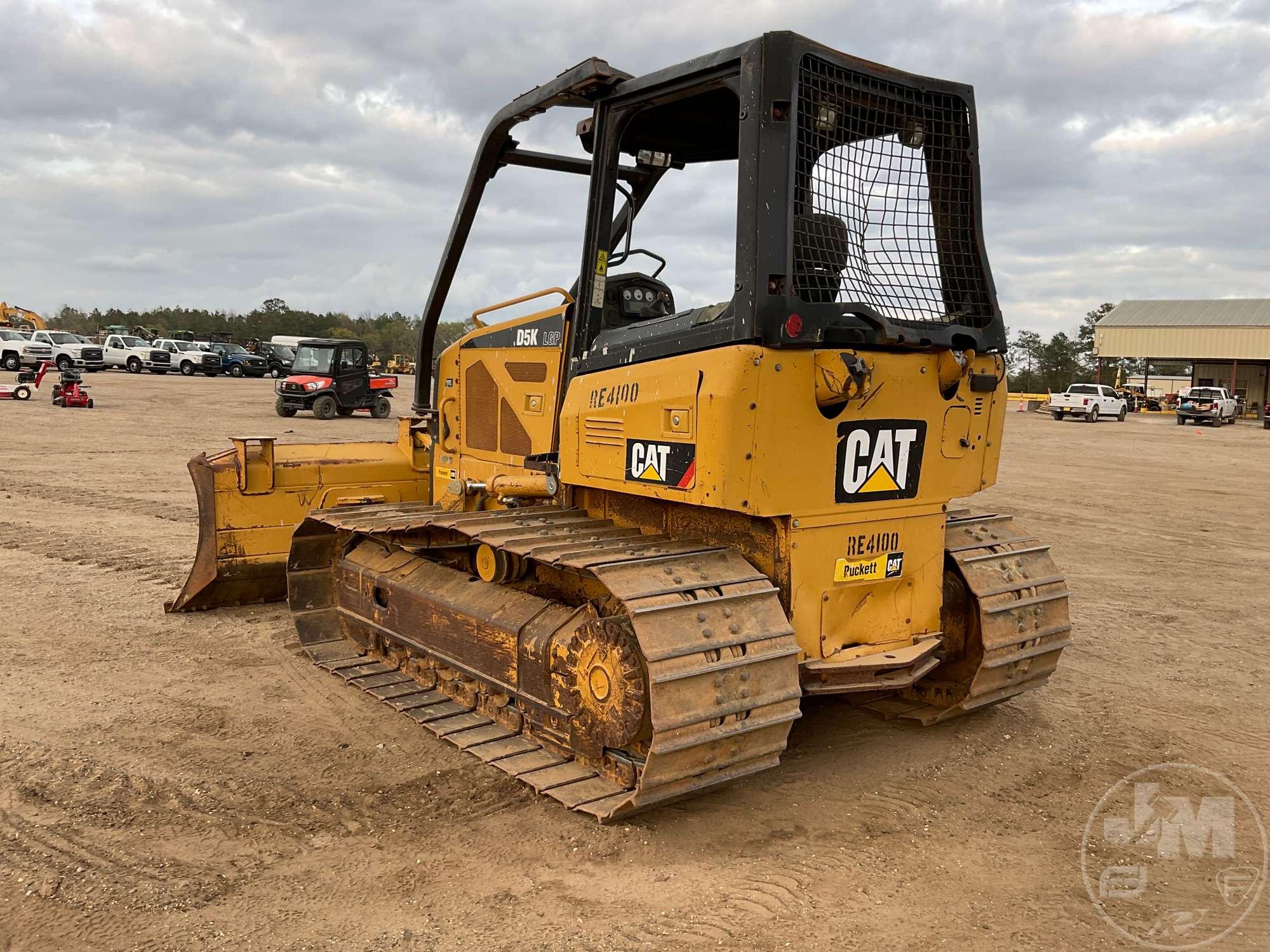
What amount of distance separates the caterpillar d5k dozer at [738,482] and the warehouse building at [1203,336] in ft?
175

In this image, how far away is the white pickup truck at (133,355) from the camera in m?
46.2

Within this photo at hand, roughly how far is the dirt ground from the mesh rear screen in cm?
228

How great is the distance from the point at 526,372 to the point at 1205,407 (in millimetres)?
41467

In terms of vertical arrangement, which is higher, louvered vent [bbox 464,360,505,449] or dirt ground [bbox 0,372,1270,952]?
louvered vent [bbox 464,360,505,449]

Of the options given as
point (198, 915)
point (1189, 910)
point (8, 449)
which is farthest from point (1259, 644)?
point (8, 449)

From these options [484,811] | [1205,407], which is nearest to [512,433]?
[484,811]

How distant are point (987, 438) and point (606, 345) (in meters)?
1.99

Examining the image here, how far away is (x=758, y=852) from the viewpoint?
4125 millimetres

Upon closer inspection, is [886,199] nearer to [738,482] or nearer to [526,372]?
[738,482]

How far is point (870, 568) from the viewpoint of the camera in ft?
15.5

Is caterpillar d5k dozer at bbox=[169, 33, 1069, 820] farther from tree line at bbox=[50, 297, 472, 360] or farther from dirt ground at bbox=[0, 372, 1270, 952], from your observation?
tree line at bbox=[50, 297, 472, 360]

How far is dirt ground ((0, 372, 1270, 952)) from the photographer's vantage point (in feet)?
11.8

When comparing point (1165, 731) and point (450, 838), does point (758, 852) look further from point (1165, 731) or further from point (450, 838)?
point (1165, 731)

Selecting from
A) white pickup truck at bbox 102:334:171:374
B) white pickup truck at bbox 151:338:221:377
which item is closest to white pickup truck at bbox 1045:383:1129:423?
white pickup truck at bbox 151:338:221:377
